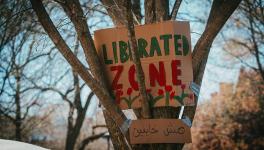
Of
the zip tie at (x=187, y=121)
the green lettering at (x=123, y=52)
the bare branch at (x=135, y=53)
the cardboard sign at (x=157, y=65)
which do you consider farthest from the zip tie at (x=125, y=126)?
the green lettering at (x=123, y=52)

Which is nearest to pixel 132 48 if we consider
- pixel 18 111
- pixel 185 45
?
pixel 185 45

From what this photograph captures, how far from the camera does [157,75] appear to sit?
6.42m

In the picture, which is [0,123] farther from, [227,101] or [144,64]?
[144,64]

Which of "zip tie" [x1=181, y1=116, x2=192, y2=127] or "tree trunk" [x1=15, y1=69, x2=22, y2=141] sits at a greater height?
"zip tie" [x1=181, y1=116, x2=192, y2=127]

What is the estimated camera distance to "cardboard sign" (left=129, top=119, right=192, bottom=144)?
6225 mm

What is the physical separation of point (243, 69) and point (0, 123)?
12086 millimetres

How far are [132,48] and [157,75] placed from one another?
23.5 inches

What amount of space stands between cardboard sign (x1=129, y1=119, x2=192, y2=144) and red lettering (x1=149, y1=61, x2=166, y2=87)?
0.52 meters

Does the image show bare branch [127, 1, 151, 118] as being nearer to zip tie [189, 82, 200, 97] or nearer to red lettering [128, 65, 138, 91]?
red lettering [128, 65, 138, 91]

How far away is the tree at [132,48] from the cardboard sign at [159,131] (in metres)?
0.14

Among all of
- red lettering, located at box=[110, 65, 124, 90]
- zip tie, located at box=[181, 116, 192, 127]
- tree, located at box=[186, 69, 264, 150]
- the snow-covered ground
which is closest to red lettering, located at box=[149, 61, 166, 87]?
red lettering, located at box=[110, 65, 124, 90]

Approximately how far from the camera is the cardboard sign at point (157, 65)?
640 centimetres

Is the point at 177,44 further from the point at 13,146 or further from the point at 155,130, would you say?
the point at 13,146

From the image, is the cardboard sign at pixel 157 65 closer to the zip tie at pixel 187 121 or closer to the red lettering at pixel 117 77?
the red lettering at pixel 117 77
